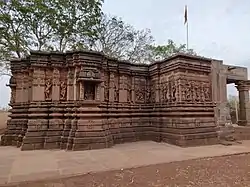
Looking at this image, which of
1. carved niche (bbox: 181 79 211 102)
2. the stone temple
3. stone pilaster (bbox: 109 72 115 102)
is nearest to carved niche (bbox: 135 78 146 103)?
the stone temple

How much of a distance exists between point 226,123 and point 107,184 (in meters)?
8.03

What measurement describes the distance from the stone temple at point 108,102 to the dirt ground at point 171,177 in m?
3.12

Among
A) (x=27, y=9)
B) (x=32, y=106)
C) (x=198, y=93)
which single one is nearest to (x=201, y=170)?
(x=198, y=93)

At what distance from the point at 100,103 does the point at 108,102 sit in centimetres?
78

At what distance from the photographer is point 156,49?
20.7 metres

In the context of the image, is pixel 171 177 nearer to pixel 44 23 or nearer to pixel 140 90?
pixel 140 90

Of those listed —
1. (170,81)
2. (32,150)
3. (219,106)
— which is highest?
(170,81)

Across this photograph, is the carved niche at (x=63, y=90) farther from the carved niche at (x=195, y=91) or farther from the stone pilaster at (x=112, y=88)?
the carved niche at (x=195, y=91)

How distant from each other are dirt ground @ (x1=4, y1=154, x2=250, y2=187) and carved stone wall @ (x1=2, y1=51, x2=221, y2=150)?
10.2ft

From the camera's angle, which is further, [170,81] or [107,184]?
[170,81]

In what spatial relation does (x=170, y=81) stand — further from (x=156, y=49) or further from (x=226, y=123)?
(x=156, y=49)

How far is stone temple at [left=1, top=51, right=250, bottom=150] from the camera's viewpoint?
27.7 feet

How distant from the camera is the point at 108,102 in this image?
9672 mm

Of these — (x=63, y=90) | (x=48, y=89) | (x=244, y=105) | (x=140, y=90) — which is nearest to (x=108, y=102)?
(x=63, y=90)
